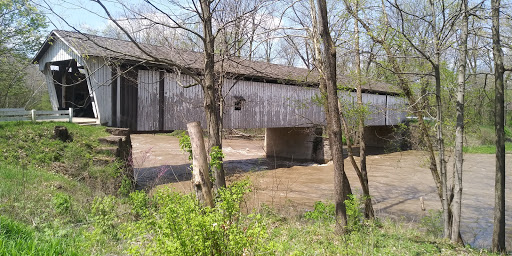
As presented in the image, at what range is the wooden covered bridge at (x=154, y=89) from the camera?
11281 mm

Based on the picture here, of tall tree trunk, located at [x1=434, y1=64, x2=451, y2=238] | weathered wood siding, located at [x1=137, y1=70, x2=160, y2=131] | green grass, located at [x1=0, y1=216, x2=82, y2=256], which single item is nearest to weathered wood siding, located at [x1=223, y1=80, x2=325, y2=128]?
weathered wood siding, located at [x1=137, y1=70, x2=160, y2=131]

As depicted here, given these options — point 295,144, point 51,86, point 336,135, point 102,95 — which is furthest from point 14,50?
point 336,135

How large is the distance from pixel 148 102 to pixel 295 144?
35.8 feet

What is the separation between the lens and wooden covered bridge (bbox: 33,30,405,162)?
37.0 ft

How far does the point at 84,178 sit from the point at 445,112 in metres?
8.35

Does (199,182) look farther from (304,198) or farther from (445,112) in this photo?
(304,198)

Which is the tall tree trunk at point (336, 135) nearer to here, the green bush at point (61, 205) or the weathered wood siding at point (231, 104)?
the weathered wood siding at point (231, 104)

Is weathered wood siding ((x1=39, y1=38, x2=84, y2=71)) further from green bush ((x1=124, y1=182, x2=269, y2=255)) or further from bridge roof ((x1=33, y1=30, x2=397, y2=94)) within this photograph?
green bush ((x1=124, y1=182, x2=269, y2=255))

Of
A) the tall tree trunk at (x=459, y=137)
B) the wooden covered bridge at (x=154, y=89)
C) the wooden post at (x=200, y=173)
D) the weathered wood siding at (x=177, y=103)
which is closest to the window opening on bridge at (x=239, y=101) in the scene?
the wooden covered bridge at (x=154, y=89)

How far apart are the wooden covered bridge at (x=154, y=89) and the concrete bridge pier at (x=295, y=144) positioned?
1.59 meters

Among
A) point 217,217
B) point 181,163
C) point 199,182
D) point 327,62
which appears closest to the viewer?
point 217,217

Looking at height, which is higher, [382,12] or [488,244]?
[382,12]

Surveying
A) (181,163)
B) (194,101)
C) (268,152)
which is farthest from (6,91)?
(268,152)

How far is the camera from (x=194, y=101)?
13.7 metres
